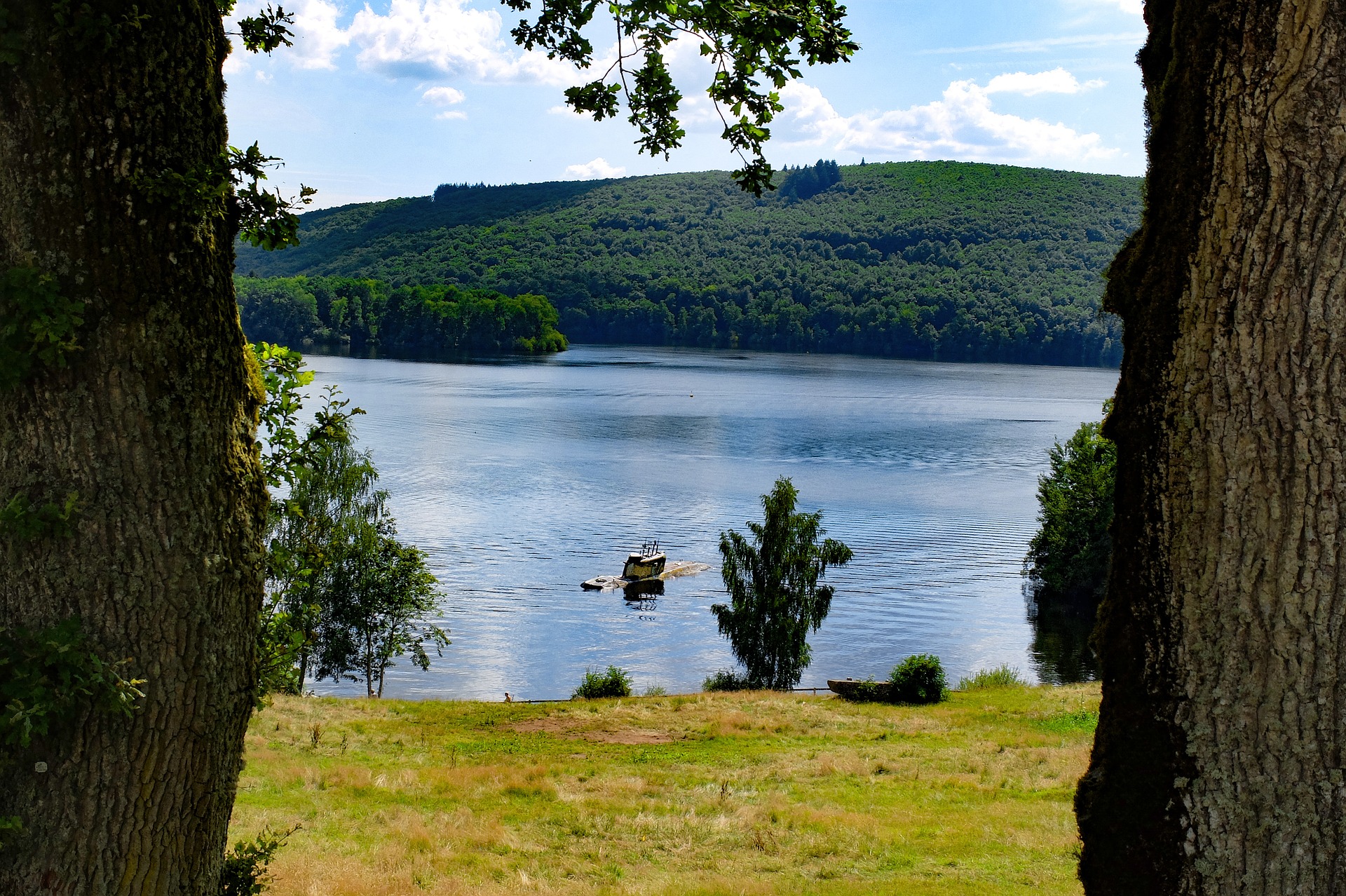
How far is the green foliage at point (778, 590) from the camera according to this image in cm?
3816

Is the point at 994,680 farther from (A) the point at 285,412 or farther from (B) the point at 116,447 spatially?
(B) the point at 116,447

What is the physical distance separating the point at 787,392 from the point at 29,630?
382 feet

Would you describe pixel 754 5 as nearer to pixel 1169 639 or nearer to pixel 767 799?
pixel 1169 639

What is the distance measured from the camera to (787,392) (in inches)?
4678

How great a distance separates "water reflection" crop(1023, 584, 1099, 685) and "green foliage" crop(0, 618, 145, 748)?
35.5 meters

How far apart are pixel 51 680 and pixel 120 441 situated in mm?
769

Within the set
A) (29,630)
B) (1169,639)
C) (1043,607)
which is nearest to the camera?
(1169,639)

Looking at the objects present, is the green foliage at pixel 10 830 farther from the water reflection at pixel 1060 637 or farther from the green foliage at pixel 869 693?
the water reflection at pixel 1060 637

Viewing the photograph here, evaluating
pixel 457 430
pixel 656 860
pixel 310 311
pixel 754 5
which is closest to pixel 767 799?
pixel 656 860

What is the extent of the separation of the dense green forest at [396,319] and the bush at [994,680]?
423 feet

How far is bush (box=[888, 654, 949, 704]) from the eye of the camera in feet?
92.3

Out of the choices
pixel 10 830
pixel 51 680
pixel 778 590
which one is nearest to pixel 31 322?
pixel 51 680

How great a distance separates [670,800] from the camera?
13.8 m

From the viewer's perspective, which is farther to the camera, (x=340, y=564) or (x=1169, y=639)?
(x=340, y=564)
